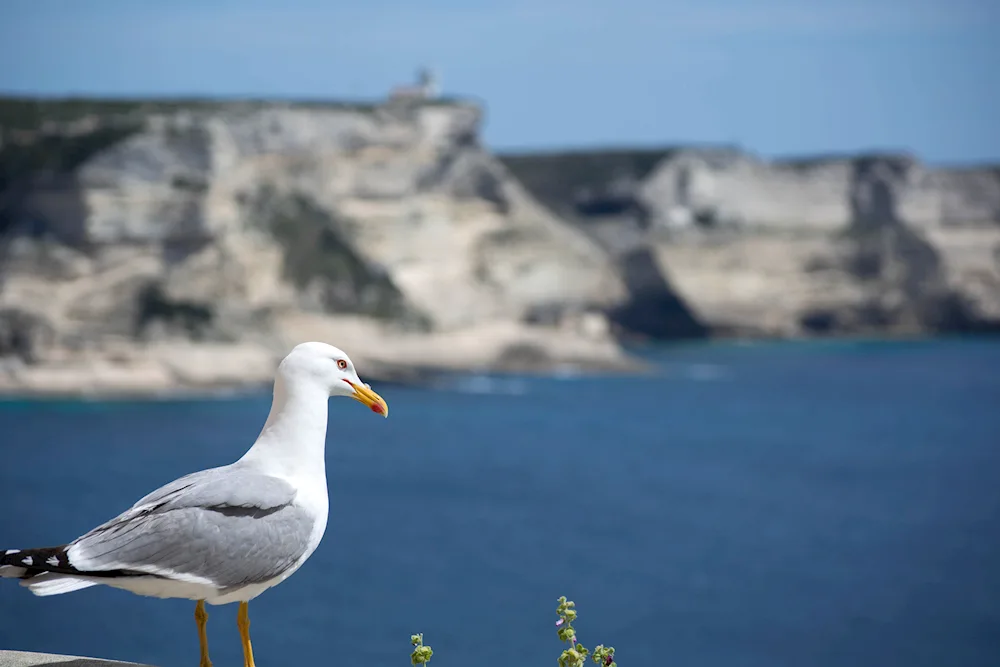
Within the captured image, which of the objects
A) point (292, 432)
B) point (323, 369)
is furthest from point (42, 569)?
point (323, 369)

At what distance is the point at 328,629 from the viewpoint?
21.5 metres

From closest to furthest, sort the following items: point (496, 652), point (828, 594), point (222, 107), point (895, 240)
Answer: point (496, 652) → point (828, 594) → point (222, 107) → point (895, 240)

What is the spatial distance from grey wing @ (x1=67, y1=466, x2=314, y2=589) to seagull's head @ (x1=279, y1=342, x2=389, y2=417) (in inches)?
14.4

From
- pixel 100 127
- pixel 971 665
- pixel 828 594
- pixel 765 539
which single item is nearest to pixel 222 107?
pixel 100 127

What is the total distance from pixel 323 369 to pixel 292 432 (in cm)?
25

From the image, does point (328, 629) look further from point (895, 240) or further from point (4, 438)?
point (895, 240)

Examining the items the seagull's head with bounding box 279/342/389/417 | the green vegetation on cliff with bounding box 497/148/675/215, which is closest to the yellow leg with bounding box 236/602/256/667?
the seagull's head with bounding box 279/342/389/417

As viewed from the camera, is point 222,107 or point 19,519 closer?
point 19,519

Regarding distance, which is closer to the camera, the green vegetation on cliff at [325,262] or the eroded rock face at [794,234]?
the green vegetation on cliff at [325,262]

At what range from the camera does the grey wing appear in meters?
4.47

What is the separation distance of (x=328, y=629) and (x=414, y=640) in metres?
17.9

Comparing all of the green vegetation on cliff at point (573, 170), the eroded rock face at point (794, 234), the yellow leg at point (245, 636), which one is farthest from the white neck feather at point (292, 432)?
the green vegetation on cliff at point (573, 170)

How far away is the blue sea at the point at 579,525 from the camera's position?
21.8m

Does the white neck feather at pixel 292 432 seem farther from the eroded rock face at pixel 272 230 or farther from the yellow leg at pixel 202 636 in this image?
the eroded rock face at pixel 272 230
